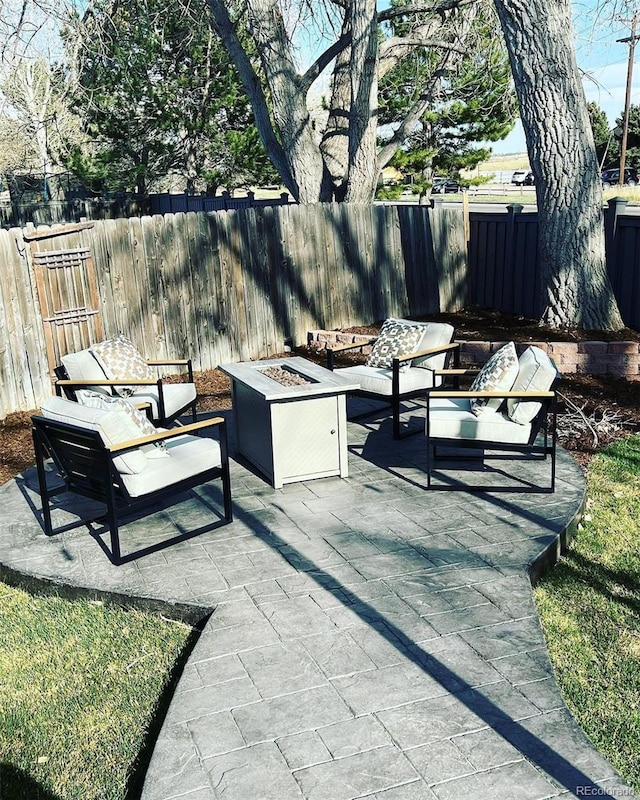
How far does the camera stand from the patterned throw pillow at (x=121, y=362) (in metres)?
7.63

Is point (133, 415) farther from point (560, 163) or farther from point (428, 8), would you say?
point (428, 8)

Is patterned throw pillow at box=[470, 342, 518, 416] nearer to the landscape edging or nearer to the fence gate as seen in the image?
the landscape edging

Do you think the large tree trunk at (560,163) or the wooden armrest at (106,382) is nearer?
the wooden armrest at (106,382)

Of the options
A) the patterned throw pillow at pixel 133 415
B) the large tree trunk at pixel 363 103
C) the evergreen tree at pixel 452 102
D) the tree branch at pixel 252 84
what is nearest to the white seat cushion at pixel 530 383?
the patterned throw pillow at pixel 133 415

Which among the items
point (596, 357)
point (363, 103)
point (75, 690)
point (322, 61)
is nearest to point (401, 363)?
point (596, 357)

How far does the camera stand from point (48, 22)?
40.7 ft

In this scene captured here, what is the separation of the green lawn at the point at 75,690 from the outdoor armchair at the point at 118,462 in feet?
2.03

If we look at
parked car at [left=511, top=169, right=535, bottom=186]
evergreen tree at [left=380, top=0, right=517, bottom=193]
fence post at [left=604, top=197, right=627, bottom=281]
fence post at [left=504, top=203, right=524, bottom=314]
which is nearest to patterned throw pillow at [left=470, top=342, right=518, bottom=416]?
fence post at [left=604, top=197, right=627, bottom=281]

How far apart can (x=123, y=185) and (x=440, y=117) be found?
1095 cm

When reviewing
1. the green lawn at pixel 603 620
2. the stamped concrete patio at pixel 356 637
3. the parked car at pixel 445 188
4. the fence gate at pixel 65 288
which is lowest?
the green lawn at pixel 603 620

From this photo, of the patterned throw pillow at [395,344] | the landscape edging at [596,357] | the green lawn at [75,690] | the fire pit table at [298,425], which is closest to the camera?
the green lawn at [75,690]

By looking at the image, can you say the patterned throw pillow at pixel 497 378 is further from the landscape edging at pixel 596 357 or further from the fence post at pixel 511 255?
the fence post at pixel 511 255

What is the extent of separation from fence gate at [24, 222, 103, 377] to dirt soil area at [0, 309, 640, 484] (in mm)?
959

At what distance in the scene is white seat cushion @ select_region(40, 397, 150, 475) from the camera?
5230 mm
